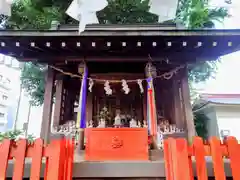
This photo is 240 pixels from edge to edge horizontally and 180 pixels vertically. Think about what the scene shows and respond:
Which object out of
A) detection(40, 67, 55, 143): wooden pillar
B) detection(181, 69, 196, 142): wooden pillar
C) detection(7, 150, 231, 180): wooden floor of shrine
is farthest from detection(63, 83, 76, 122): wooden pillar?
detection(181, 69, 196, 142): wooden pillar

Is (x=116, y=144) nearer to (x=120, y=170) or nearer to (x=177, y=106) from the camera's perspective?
(x=120, y=170)

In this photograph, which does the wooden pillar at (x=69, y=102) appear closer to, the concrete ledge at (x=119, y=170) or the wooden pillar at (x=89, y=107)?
the wooden pillar at (x=89, y=107)

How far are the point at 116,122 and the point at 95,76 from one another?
1510 mm

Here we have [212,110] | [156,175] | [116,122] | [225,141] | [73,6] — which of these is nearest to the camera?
[225,141]

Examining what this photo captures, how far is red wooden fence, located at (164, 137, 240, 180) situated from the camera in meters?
1.83

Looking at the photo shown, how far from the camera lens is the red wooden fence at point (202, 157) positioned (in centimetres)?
183

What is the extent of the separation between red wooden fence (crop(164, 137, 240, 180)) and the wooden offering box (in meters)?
1.72

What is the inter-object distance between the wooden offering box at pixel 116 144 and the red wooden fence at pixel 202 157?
1.72 metres

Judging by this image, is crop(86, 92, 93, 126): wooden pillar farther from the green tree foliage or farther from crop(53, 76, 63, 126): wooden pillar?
the green tree foliage

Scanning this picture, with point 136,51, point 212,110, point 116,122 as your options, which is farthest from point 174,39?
point 212,110

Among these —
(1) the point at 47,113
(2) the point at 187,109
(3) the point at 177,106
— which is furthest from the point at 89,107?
(2) the point at 187,109

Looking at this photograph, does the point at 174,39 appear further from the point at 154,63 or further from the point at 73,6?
the point at 73,6

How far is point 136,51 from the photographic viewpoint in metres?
4.73

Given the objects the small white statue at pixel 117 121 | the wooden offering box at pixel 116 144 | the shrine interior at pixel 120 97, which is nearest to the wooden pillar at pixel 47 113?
the shrine interior at pixel 120 97
